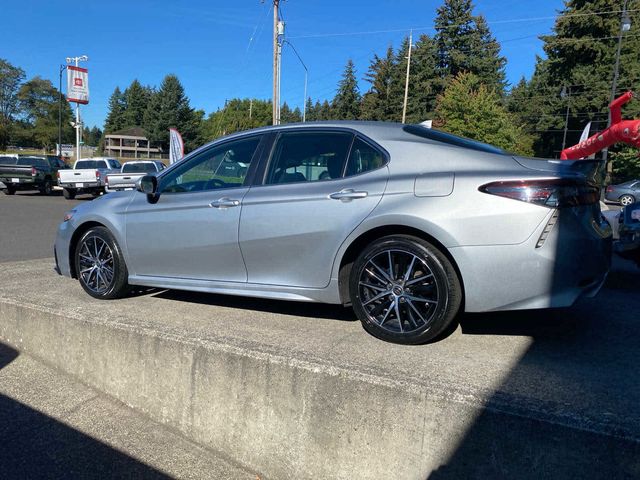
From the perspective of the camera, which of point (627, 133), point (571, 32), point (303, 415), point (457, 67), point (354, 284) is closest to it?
point (303, 415)

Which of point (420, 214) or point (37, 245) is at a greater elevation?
point (420, 214)

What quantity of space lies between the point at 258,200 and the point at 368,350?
1378 millimetres

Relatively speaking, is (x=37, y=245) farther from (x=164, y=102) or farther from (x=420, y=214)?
(x=164, y=102)

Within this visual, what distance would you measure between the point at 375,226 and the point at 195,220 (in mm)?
1557

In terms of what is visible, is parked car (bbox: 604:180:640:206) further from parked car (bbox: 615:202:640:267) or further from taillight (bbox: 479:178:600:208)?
taillight (bbox: 479:178:600:208)

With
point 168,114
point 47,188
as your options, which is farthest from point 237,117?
point 47,188

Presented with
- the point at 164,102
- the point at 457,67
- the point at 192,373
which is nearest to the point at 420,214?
the point at 192,373

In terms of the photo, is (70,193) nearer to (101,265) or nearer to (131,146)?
(101,265)

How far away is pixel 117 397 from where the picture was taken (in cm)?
379

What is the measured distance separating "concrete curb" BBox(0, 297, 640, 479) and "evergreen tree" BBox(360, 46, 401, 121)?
6223cm

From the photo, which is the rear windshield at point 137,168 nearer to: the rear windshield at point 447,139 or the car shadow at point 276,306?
the car shadow at point 276,306

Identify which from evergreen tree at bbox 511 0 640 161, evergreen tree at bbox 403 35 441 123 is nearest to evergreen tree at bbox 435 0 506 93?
evergreen tree at bbox 403 35 441 123

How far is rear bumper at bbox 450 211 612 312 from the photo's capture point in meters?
2.86

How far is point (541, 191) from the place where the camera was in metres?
2.89
